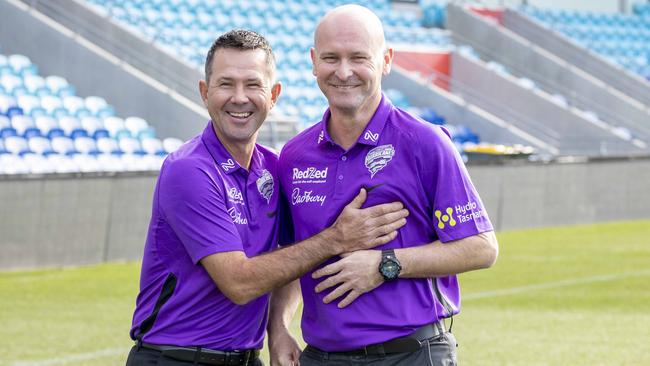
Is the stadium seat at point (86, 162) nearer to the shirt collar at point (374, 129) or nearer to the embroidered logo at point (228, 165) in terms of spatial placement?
the embroidered logo at point (228, 165)

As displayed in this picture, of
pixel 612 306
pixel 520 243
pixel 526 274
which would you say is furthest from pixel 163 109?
pixel 612 306

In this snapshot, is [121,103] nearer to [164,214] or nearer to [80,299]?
[80,299]

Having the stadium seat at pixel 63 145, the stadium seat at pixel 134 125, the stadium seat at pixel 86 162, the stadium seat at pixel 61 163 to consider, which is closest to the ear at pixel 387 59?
the stadium seat at pixel 61 163

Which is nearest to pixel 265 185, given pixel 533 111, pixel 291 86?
pixel 291 86

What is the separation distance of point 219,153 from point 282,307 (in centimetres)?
66

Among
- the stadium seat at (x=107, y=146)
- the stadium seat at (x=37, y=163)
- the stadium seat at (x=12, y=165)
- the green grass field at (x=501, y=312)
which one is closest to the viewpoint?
the green grass field at (x=501, y=312)

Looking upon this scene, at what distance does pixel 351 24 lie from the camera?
411cm

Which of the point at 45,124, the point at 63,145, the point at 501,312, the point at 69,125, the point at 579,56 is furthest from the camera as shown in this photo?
the point at 579,56

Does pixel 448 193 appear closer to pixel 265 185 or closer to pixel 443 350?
pixel 443 350

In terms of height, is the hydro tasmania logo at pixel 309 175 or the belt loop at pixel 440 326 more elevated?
the hydro tasmania logo at pixel 309 175

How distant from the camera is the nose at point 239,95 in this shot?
4.30 metres

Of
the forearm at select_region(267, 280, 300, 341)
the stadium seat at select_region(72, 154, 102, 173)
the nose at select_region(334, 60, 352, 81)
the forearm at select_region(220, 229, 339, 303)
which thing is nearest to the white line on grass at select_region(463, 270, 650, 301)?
the stadium seat at select_region(72, 154, 102, 173)

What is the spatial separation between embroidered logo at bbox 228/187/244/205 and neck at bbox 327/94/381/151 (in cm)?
39

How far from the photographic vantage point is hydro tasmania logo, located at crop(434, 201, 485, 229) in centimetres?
415
